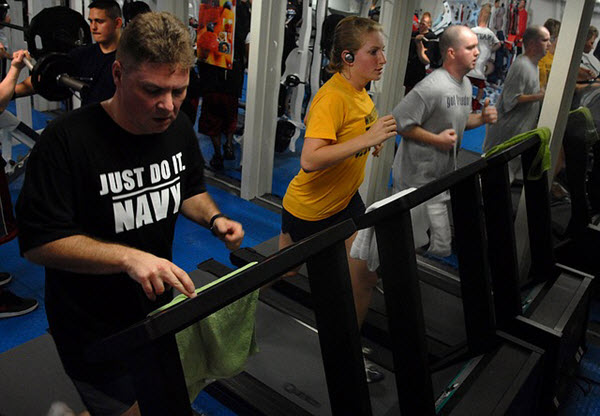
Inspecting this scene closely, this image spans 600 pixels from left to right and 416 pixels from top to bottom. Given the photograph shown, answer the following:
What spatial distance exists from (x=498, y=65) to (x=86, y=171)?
11.7ft

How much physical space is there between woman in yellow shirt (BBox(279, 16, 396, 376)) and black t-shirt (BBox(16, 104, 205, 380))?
2.88 ft

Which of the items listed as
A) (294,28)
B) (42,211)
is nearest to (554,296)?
(42,211)

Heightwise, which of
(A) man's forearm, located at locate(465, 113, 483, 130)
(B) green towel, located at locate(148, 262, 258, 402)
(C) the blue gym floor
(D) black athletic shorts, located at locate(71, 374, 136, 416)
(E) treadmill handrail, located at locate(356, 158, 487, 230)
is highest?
(E) treadmill handrail, located at locate(356, 158, 487, 230)

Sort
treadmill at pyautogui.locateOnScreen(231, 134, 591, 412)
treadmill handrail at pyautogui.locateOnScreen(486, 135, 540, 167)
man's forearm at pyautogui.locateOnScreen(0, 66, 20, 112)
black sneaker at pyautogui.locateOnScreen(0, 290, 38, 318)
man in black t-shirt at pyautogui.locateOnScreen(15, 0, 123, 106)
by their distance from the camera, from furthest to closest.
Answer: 1. man in black t-shirt at pyautogui.locateOnScreen(15, 0, 123, 106)
2. black sneaker at pyautogui.locateOnScreen(0, 290, 38, 318)
3. man's forearm at pyautogui.locateOnScreen(0, 66, 20, 112)
4. treadmill handrail at pyautogui.locateOnScreen(486, 135, 540, 167)
5. treadmill at pyautogui.locateOnScreen(231, 134, 591, 412)

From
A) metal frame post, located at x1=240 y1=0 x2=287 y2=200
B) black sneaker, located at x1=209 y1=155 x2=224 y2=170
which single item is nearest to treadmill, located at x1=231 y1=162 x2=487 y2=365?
metal frame post, located at x1=240 y1=0 x2=287 y2=200

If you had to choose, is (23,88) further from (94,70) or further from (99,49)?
(99,49)

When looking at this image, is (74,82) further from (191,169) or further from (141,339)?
(141,339)

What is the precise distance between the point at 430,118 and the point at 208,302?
2241 mm

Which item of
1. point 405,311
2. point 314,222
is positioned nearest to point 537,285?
point 314,222

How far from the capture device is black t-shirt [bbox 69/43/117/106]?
325 cm

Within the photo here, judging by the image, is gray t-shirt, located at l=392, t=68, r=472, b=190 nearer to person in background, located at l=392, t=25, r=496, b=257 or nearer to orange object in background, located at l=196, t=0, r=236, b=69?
person in background, located at l=392, t=25, r=496, b=257

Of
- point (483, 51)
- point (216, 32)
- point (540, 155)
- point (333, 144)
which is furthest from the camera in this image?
point (216, 32)

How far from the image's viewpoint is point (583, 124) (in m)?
3.66

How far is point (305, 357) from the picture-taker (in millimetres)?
2910
